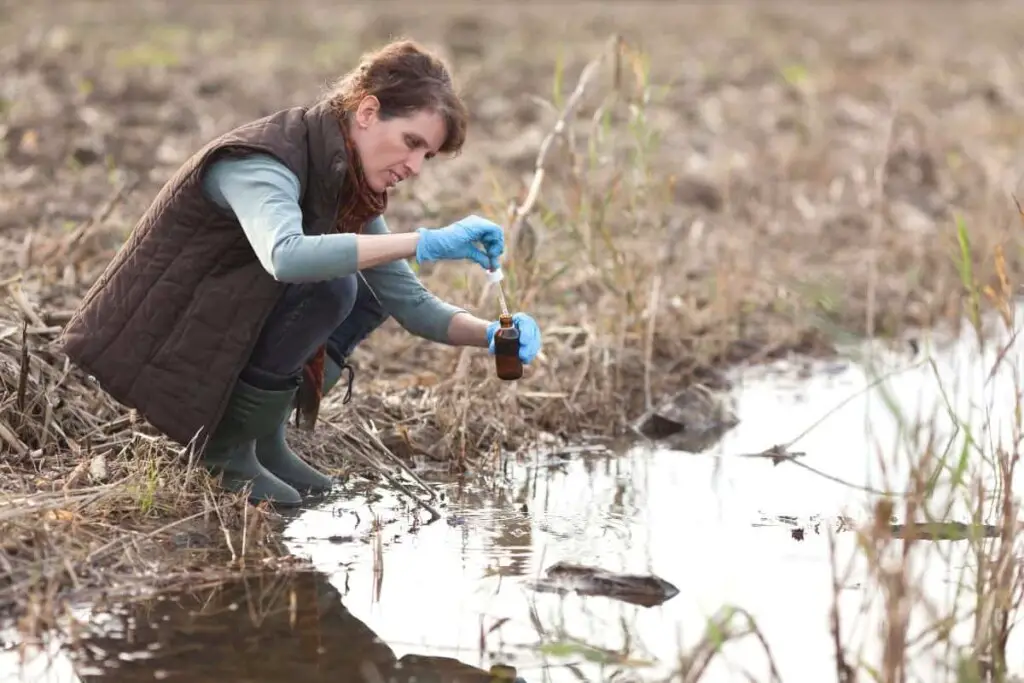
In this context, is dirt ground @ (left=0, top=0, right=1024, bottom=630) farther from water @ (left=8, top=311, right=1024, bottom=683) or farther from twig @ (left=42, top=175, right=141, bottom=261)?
water @ (left=8, top=311, right=1024, bottom=683)

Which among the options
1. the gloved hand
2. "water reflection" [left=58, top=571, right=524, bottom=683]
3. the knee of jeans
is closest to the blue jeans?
the knee of jeans

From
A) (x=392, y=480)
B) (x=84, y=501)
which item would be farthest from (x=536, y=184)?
(x=84, y=501)

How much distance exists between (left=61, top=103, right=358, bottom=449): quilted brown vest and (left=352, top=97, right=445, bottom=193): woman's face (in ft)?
0.26

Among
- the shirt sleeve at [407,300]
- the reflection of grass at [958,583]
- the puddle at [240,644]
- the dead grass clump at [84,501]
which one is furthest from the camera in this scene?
the shirt sleeve at [407,300]

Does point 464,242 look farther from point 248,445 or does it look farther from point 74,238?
point 74,238

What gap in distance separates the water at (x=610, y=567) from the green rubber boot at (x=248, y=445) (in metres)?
0.12

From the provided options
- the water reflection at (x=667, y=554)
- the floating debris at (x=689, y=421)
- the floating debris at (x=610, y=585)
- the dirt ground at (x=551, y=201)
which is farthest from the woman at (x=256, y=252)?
the floating debris at (x=689, y=421)

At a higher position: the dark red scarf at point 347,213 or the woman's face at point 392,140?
the woman's face at point 392,140

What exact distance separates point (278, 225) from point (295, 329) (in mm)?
459

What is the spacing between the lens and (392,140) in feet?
12.5

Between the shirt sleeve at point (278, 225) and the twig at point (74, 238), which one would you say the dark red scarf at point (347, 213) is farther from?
the twig at point (74, 238)

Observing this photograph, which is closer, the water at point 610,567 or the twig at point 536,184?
the water at point 610,567

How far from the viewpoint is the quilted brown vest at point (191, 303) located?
386 cm

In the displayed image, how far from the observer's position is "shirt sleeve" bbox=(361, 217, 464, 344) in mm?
4246
